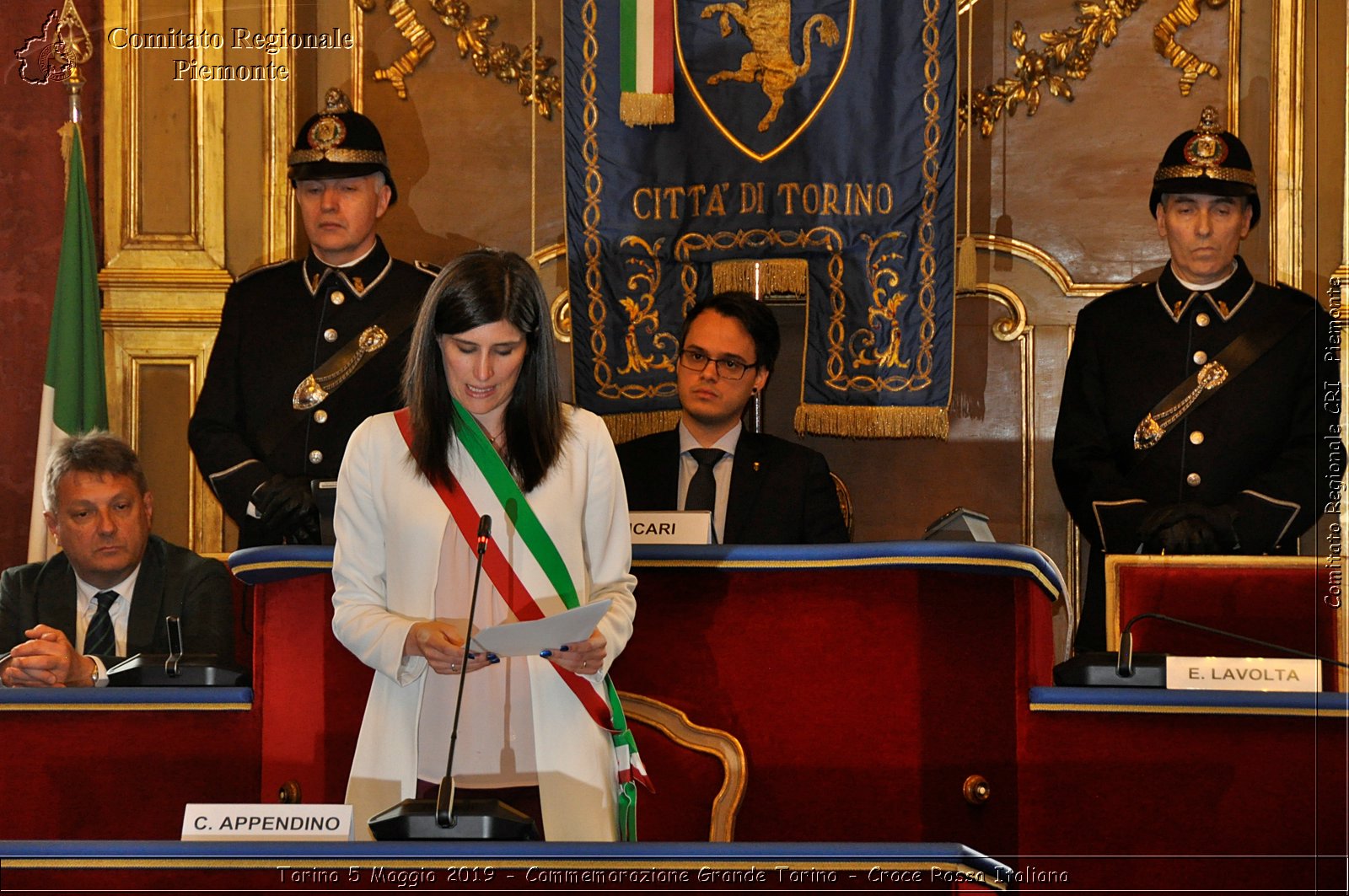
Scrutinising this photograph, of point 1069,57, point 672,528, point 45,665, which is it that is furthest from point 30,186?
point 1069,57

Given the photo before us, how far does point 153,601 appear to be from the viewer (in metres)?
4.20

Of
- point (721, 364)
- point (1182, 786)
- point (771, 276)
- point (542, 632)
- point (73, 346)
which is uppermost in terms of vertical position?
point (771, 276)

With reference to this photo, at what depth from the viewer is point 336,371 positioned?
4.77 meters

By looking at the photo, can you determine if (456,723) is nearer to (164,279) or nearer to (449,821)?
(449,821)

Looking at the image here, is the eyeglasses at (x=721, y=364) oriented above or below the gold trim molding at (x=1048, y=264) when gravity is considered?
below

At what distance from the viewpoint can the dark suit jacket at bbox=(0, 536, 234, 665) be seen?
4.09m

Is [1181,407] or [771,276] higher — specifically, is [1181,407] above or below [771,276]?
below

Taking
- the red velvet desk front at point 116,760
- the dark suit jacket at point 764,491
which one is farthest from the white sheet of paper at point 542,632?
the dark suit jacket at point 764,491

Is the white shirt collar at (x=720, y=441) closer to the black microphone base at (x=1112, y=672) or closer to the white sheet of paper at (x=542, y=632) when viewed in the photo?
the black microphone base at (x=1112, y=672)

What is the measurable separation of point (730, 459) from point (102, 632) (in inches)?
62.7

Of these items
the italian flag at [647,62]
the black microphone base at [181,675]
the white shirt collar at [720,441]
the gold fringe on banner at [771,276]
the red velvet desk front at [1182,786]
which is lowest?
the red velvet desk front at [1182,786]

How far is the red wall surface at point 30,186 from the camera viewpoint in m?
5.64

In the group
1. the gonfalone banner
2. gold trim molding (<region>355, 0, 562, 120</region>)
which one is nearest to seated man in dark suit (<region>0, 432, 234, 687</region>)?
the gonfalone banner

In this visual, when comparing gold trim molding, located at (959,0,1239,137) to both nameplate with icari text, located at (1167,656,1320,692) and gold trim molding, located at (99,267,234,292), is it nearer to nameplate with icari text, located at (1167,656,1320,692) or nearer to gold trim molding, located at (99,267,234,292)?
gold trim molding, located at (99,267,234,292)
